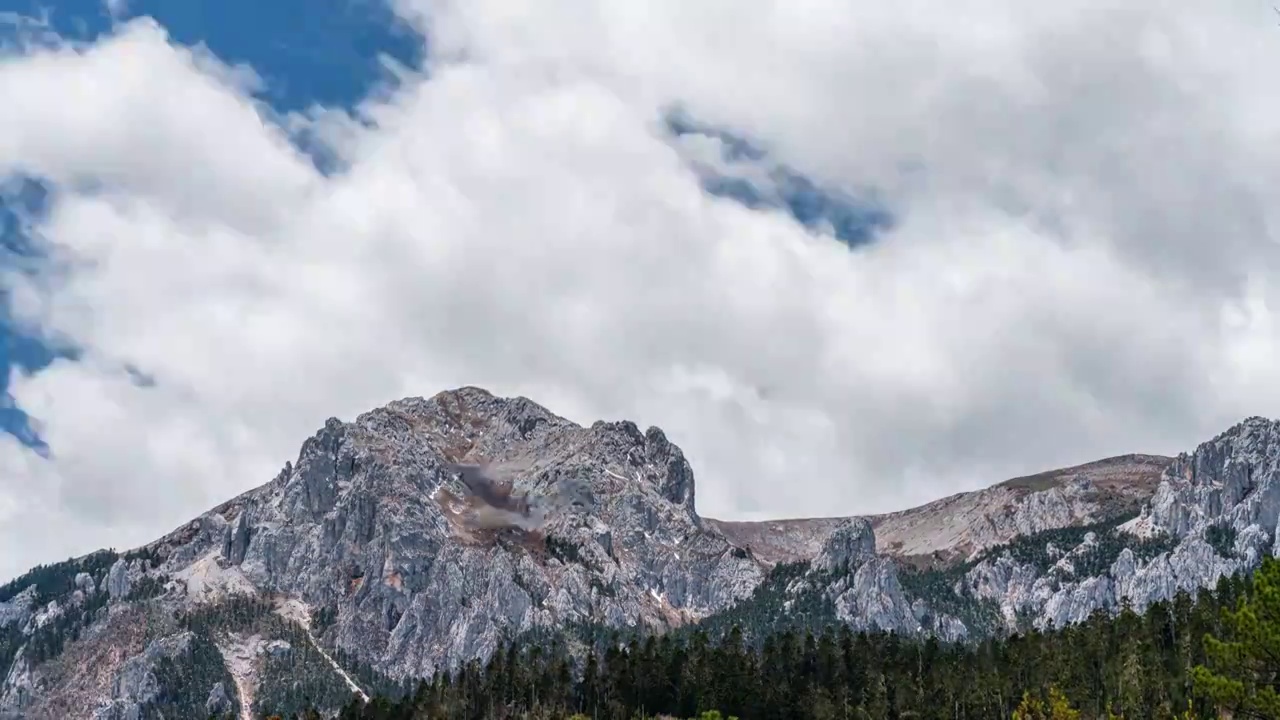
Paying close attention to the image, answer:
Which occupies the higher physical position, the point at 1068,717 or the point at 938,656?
the point at 938,656

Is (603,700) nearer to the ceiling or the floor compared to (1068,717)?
nearer to the ceiling

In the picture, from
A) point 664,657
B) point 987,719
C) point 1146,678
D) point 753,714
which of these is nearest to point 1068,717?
point 1146,678

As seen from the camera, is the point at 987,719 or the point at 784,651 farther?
the point at 784,651

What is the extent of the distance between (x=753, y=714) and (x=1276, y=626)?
420ft

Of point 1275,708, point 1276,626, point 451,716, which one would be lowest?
point 1275,708

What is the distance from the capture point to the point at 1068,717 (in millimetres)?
100438

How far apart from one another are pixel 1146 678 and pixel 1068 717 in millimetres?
55098

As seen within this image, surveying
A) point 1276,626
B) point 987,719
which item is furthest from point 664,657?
point 1276,626

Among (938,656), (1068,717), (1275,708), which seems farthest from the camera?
(938,656)

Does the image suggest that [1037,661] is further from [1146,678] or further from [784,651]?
[784,651]

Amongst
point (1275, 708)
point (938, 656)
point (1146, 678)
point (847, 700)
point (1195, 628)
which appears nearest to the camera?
point (1275, 708)

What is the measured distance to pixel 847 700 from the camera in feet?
568

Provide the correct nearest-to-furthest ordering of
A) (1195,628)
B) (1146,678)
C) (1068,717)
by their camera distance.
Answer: (1068,717) < (1146,678) < (1195,628)

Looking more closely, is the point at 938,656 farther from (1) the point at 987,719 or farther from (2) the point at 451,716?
(2) the point at 451,716
